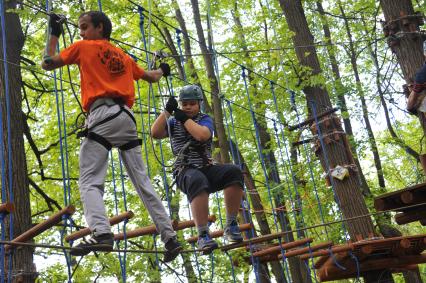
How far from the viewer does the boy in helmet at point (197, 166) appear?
3340 mm

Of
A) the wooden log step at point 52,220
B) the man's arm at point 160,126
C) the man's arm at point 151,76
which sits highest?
the man's arm at point 151,76

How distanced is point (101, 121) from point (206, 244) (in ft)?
3.24

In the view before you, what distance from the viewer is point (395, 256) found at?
5.41 meters

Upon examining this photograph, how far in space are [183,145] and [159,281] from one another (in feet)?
17.1

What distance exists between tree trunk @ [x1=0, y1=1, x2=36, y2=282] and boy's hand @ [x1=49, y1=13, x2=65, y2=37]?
6.67 feet

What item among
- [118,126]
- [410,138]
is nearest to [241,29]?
[118,126]

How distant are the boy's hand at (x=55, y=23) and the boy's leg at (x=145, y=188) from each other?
683 mm

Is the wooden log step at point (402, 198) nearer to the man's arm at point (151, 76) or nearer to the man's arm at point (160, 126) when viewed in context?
the man's arm at point (160, 126)

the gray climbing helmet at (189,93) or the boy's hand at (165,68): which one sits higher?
the boy's hand at (165,68)

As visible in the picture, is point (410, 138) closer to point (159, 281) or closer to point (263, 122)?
point (263, 122)

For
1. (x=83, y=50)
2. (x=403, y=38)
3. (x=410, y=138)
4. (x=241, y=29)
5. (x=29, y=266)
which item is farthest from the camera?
(x=410, y=138)

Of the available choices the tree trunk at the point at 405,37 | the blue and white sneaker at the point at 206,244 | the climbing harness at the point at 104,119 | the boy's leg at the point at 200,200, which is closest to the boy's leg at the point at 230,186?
the boy's leg at the point at 200,200

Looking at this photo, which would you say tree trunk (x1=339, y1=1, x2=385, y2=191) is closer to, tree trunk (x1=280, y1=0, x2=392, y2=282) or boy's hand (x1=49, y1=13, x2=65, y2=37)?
tree trunk (x1=280, y1=0, x2=392, y2=282)

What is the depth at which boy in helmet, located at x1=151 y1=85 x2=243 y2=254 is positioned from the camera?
334 centimetres
